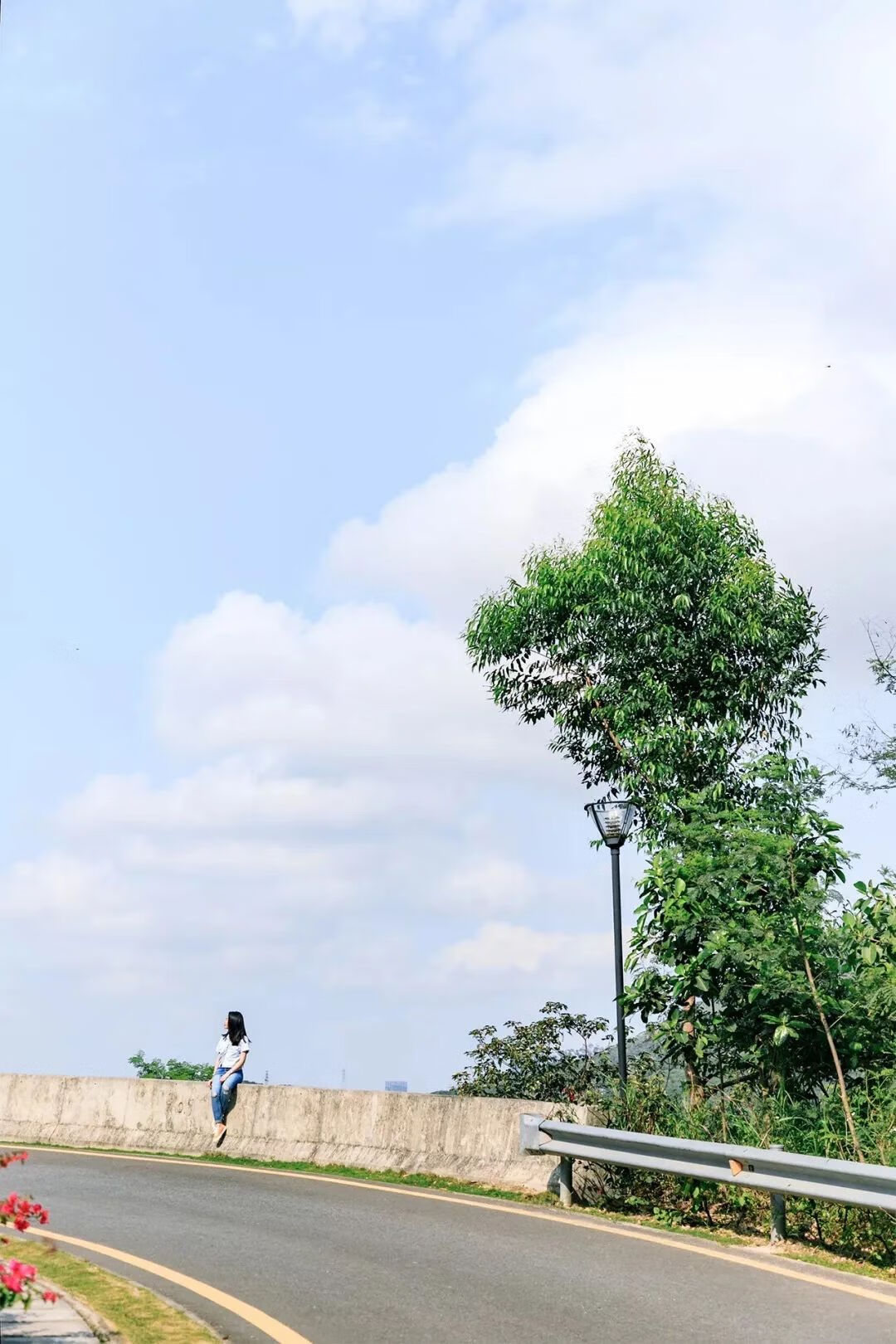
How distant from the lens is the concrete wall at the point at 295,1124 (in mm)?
15203

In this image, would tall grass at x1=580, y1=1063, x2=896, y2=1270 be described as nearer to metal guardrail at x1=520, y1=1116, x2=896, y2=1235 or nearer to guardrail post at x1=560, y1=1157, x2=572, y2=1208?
guardrail post at x1=560, y1=1157, x2=572, y2=1208

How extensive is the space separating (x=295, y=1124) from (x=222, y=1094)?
125 cm

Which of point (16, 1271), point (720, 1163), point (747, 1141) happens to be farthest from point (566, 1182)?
point (16, 1271)

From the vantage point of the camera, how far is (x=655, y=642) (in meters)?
25.5

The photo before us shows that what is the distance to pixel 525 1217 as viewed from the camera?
41.7ft

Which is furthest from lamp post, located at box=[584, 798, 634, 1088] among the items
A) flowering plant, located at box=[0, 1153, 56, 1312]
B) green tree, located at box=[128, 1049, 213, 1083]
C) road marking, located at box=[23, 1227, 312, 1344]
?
green tree, located at box=[128, 1049, 213, 1083]

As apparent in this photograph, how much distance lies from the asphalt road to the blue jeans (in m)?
4.23

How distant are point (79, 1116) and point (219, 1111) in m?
3.52

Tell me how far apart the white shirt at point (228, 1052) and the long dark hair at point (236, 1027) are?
52 millimetres

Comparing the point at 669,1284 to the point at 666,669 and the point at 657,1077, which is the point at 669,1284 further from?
the point at 666,669

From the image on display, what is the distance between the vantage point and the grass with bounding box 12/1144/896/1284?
10.6m

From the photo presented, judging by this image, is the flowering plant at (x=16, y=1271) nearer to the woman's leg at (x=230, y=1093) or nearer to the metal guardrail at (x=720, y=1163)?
the metal guardrail at (x=720, y=1163)

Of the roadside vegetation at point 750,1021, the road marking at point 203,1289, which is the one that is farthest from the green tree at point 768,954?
the road marking at point 203,1289

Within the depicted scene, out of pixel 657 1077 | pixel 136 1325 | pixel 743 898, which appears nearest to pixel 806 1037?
pixel 743 898
